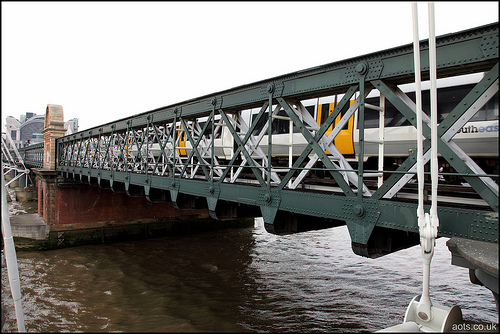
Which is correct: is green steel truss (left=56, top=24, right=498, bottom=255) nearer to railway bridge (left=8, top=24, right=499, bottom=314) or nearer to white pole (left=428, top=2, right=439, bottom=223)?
railway bridge (left=8, top=24, right=499, bottom=314)

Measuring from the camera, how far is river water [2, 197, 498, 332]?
36.1ft

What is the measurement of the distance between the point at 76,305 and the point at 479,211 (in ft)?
42.4

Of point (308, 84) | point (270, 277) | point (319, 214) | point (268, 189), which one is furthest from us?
point (270, 277)

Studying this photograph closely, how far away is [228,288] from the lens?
46.8ft

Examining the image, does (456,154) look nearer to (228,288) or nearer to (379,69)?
(379,69)

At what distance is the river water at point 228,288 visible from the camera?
11.0 meters

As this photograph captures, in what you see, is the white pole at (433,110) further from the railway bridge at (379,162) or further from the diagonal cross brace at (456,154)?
the diagonal cross brace at (456,154)

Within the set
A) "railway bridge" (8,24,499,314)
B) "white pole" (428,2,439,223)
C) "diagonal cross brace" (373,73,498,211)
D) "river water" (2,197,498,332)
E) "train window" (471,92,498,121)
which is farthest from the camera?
"river water" (2,197,498,332)

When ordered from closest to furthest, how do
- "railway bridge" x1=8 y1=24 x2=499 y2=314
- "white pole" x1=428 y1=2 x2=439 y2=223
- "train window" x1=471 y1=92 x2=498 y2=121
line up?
1. "white pole" x1=428 y1=2 x2=439 y2=223
2. "railway bridge" x1=8 y1=24 x2=499 y2=314
3. "train window" x1=471 y1=92 x2=498 y2=121

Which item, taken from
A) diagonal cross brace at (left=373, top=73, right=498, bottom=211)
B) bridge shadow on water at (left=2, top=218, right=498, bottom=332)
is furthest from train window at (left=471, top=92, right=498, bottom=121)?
bridge shadow on water at (left=2, top=218, right=498, bottom=332)

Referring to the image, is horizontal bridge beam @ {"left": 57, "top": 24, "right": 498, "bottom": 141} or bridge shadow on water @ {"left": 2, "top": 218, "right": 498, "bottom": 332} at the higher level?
horizontal bridge beam @ {"left": 57, "top": 24, "right": 498, "bottom": 141}

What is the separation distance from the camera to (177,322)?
10.7 metres

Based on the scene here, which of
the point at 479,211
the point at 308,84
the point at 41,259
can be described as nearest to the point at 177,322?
the point at 308,84

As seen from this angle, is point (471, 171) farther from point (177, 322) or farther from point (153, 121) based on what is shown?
point (153, 121)
